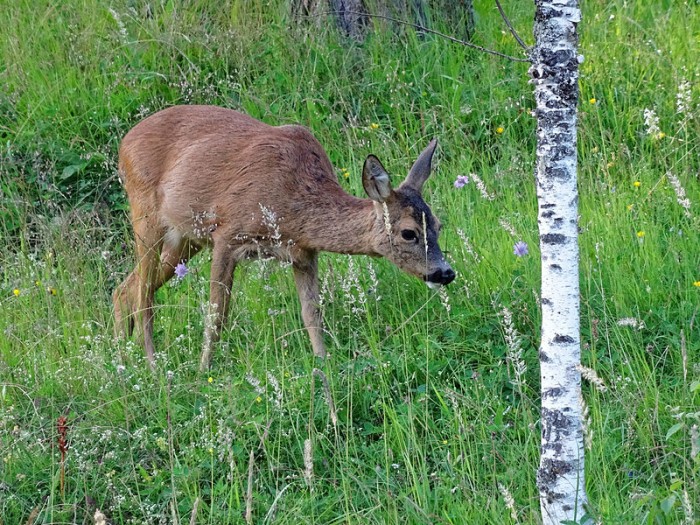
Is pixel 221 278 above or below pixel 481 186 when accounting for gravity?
below

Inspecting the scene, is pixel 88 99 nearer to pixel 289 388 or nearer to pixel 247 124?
pixel 247 124

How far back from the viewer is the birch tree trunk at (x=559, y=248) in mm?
3021

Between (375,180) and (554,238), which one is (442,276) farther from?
(554,238)

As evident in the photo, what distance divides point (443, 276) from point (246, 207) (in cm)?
123

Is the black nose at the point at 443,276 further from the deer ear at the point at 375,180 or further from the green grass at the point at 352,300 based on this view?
the deer ear at the point at 375,180

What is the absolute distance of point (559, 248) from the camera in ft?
9.97

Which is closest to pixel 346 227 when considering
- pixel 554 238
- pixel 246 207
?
pixel 246 207

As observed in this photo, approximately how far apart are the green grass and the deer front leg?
0.08 meters

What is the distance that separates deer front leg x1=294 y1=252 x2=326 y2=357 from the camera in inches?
205

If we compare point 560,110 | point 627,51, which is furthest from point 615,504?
point 627,51

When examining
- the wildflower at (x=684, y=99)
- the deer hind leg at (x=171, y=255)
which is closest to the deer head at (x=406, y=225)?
the deer hind leg at (x=171, y=255)

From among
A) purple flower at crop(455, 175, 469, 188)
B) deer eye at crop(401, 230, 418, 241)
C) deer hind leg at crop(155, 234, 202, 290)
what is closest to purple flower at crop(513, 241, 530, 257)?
deer eye at crop(401, 230, 418, 241)

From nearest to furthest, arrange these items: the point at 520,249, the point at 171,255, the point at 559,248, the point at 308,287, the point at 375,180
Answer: the point at 559,248
the point at 520,249
the point at 375,180
the point at 308,287
the point at 171,255

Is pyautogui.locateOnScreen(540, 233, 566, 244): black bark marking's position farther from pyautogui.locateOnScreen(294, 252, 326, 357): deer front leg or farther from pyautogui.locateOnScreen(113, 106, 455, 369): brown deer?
pyautogui.locateOnScreen(294, 252, 326, 357): deer front leg
